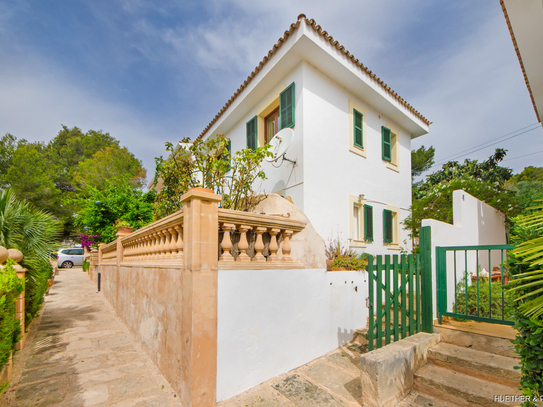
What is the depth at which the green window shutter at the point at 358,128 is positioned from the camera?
8367 millimetres

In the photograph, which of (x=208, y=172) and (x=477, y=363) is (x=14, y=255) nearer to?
(x=208, y=172)

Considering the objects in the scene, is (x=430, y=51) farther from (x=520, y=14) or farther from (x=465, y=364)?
(x=465, y=364)

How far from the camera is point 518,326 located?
1.85 metres

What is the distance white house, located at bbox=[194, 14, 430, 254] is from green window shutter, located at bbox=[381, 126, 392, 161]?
0.11ft

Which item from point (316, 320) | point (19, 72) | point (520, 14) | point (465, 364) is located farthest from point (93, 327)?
point (520, 14)

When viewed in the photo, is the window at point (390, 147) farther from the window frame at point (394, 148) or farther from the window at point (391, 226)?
the window at point (391, 226)

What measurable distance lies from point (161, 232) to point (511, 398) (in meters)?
4.16

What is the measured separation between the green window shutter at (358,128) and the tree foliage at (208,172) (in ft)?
13.7

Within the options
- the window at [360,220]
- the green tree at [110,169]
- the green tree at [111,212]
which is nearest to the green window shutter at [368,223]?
the window at [360,220]

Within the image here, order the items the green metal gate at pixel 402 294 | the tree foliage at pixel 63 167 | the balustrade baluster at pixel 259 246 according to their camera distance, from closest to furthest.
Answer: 1. the balustrade baluster at pixel 259 246
2. the green metal gate at pixel 402 294
3. the tree foliage at pixel 63 167

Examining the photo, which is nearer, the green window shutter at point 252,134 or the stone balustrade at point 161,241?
the stone balustrade at point 161,241

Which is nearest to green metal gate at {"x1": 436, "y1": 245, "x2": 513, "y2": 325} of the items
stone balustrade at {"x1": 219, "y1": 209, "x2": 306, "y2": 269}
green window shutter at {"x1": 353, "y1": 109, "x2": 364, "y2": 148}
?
stone balustrade at {"x1": 219, "y1": 209, "x2": 306, "y2": 269}

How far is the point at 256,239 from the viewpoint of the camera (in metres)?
3.43

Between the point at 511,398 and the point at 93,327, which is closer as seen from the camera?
the point at 511,398
